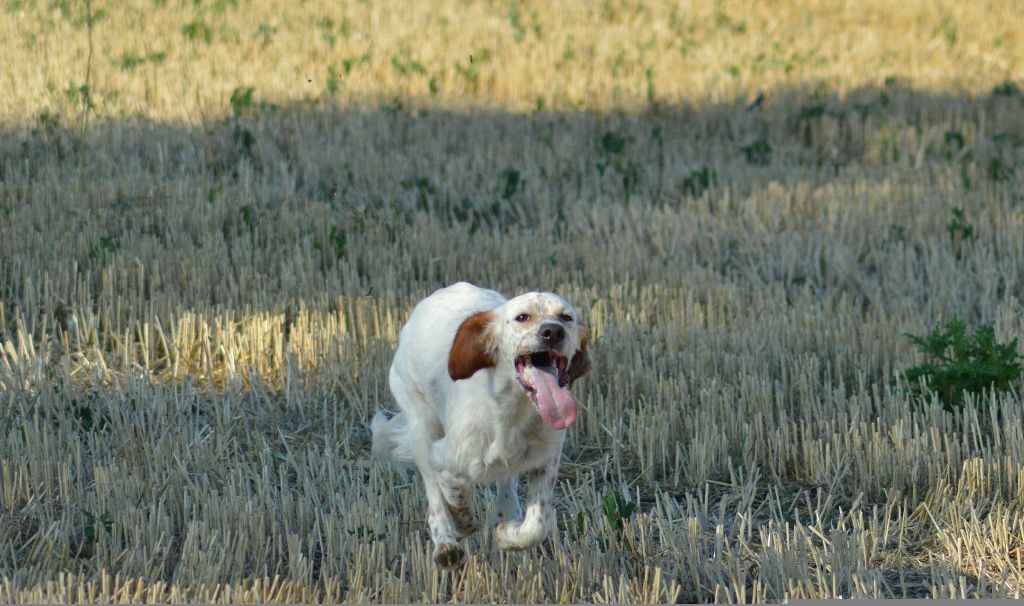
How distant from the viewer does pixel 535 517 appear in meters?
3.74

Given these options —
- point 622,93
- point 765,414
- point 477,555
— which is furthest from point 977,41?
point 477,555

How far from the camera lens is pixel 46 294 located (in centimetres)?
668

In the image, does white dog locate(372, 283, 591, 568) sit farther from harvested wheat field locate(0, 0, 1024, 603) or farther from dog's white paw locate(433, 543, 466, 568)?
harvested wheat field locate(0, 0, 1024, 603)

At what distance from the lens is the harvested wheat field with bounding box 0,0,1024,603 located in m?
4.29

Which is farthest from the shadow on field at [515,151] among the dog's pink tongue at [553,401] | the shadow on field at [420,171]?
the dog's pink tongue at [553,401]

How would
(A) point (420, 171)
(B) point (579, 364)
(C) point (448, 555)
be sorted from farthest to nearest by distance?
(A) point (420, 171) → (C) point (448, 555) → (B) point (579, 364)

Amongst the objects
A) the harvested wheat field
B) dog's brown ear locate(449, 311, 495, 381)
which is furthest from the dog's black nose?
the harvested wheat field

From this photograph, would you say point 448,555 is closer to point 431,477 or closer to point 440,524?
point 440,524

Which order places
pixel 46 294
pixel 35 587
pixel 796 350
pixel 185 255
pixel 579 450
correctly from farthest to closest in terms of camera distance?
pixel 185 255 < pixel 46 294 < pixel 796 350 < pixel 579 450 < pixel 35 587

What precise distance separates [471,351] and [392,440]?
1315 mm

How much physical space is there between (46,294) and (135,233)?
1241 millimetres

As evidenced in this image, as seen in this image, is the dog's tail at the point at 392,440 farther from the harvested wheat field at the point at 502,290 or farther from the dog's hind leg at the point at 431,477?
the dog's hind leg at the point at 431,477

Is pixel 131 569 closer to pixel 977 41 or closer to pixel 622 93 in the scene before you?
pixel 622 93

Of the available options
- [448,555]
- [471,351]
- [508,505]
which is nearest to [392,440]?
[508,505]
